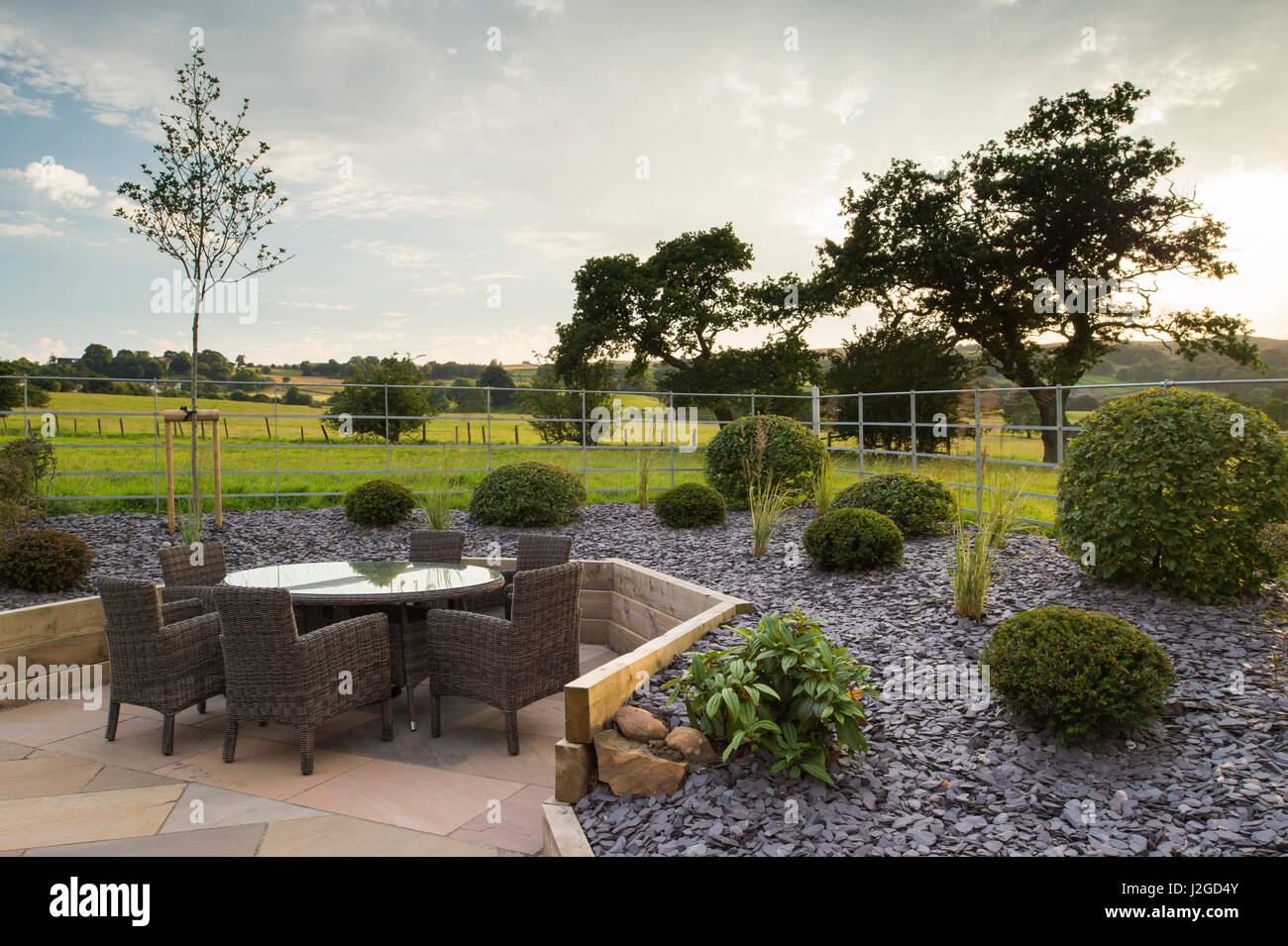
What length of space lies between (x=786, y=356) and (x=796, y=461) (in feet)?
41.1

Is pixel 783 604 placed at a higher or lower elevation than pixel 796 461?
lower

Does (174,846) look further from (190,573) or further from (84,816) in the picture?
(190,573)

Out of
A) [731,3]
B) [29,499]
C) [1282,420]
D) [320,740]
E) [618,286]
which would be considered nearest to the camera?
[320,740]

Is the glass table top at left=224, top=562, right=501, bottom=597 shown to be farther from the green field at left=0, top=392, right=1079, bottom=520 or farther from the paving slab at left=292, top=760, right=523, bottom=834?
the green field at left=0, top=392, right=1079, bottom=520

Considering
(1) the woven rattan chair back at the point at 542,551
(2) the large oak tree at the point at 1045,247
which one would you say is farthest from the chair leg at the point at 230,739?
(2) the large oak tree at the point at 1045,247

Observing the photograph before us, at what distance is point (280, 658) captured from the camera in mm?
3473

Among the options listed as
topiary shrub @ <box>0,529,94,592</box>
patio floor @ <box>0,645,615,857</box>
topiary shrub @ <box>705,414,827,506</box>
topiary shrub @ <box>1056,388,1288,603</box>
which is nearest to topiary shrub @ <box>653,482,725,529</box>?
topiary shrub @ <box>705,414,827,506</box>

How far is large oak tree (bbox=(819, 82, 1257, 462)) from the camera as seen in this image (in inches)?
622

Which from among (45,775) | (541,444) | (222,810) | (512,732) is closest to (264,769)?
(222,810)

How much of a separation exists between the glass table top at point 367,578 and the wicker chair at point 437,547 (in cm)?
47

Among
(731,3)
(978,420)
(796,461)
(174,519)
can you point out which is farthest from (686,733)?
(731,3)

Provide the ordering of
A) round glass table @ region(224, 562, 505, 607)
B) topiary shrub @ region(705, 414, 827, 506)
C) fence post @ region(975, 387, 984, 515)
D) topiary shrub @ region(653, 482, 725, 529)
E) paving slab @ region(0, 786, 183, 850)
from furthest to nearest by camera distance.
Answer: topiary shrub @ region(705, 414, 827, 506) < topiary shrub @ region(653, 482, 725, 529) < fence post @ region(975, 387, 984, 515) < round glass table @ region(224, 562, 505, 607) < paving slab @ region(0, 786, 183, 850)

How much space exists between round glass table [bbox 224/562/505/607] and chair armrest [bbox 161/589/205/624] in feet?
0.67
